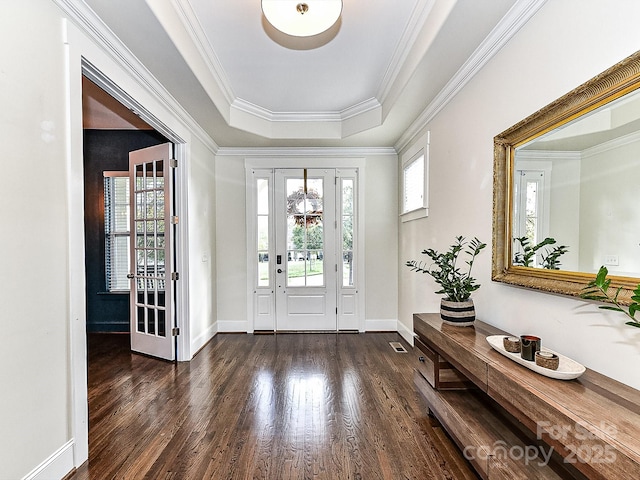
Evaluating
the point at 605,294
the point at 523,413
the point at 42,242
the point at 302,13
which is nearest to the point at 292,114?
the point at 302,13

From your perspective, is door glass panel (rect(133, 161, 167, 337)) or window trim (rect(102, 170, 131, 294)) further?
window trim (rect(102, 170, 131, 294))

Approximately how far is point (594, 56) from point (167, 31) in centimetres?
223

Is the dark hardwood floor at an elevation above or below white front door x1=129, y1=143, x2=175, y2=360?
below

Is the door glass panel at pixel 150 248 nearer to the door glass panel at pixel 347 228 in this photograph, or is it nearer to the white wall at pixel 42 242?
the white wall at pixel 42 242

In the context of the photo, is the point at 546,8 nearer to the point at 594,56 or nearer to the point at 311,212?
the point at 594,56

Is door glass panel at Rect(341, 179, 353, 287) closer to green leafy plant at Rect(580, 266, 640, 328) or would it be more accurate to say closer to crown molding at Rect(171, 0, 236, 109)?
crown molding at Rect(171, 0, 236, 109)

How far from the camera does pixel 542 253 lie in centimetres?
165

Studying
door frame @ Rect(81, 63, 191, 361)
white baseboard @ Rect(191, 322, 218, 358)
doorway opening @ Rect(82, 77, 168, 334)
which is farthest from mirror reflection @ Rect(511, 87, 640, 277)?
doorway opening @ Rect(82, 77, 168, 334)

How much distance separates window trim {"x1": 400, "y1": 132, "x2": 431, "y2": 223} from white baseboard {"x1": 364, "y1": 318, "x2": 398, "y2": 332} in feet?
4.67

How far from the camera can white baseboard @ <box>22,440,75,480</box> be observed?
60.8 inches

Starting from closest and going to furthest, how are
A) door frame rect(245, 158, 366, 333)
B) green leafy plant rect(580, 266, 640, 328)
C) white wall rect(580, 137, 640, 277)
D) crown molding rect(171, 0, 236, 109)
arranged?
green leafy plant rect(580, 266, 640, 328) < white wall rect(580, 137, 640, 277) < crown molding rect(171, 0, 236, 109) < door frame rect(245, 158, 366, 333)

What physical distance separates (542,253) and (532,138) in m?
0.61

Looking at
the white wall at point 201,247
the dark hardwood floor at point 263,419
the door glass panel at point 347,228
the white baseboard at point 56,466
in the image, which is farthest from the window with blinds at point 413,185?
the white baseboard at point 56,466

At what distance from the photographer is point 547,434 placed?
1.11 m
